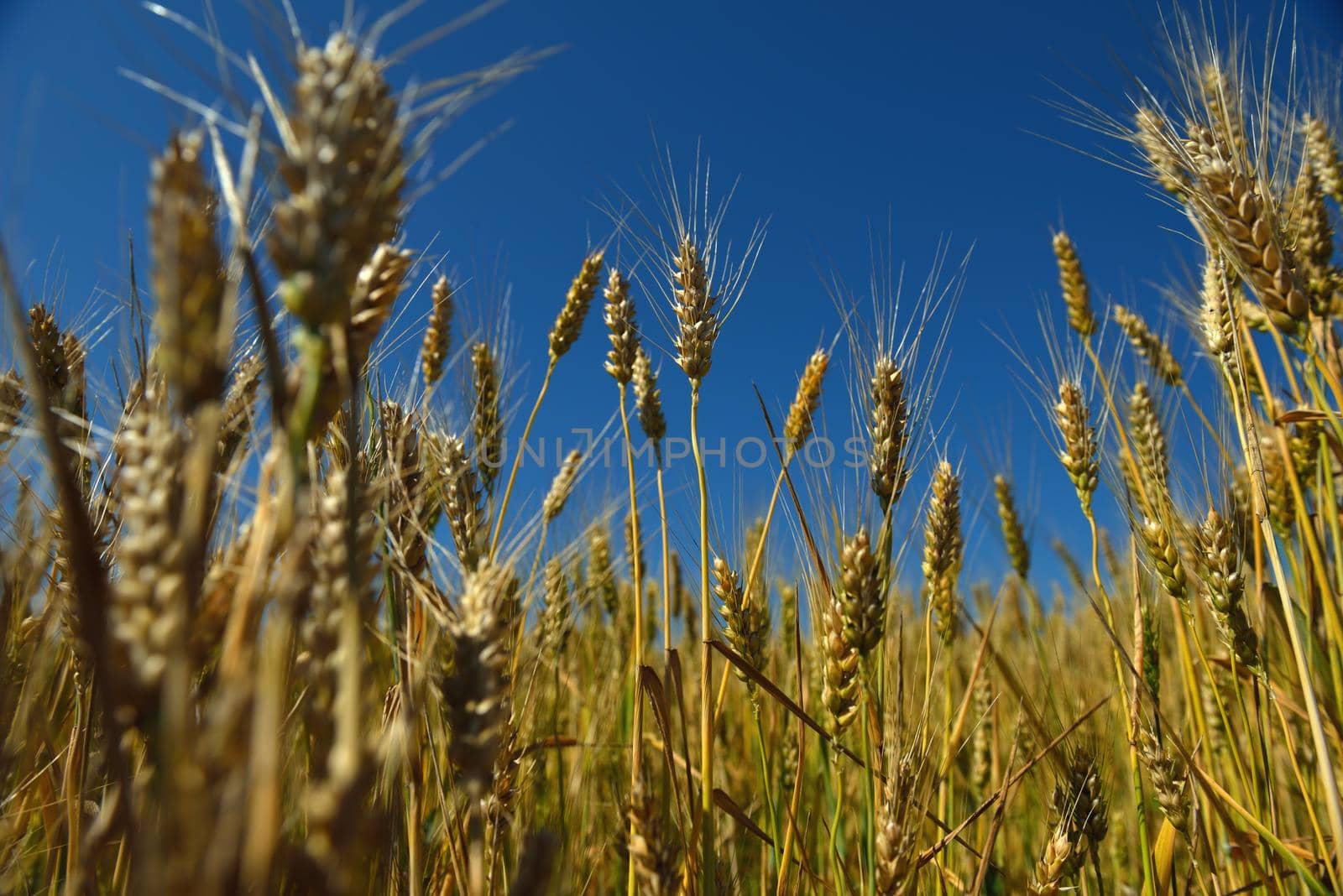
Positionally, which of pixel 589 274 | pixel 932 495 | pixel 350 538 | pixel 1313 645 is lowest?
pixel 350 538

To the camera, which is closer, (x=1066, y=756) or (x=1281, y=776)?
(x=1066, y=756)

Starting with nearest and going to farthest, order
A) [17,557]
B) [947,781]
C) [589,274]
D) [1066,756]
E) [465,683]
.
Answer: [465,683] < [17,557] < [1066,756] < [947,781] < [589,274]

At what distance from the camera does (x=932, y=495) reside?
2.14 metres

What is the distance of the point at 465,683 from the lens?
31.7 inches

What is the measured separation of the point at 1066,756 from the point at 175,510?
213cm

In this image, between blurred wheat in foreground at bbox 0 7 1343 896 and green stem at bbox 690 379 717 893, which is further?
green stem at bbox 690 379 717 893

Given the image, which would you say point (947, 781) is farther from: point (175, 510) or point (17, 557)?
point (17, 557)

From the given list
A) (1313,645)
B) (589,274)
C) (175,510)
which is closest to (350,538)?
(175,510)

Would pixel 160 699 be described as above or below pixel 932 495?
below

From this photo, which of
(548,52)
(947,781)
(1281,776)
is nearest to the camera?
(548,52)

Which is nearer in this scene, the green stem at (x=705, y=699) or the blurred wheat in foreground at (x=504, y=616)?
the blurred wheat in foreground at (x=504, y=616)

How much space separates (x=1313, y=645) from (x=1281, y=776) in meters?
1.09

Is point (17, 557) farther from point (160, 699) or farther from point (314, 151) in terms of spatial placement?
point (314, 151)

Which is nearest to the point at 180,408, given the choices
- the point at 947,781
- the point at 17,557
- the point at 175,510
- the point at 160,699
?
the point at 175,510
